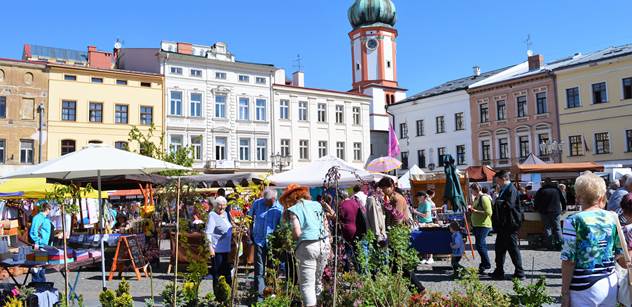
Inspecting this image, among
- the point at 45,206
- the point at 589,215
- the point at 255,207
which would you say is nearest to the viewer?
the point at 589,215

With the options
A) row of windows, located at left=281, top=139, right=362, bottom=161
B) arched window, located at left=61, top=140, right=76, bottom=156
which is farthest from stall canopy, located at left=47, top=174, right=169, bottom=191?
row of windows, located at left=281, top=139, right=362, bottom=161

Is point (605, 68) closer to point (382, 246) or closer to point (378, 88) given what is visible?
point (378, 88)

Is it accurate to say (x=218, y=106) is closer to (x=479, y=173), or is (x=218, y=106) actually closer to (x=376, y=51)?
(x=376, y=51)

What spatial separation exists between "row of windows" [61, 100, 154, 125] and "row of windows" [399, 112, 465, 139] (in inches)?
875

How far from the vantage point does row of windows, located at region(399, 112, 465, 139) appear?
141 ft

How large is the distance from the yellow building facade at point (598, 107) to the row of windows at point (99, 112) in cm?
2769

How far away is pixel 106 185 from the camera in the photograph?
1478 cm

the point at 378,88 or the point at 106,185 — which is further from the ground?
the point at 378,88

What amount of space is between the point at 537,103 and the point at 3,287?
3709cm

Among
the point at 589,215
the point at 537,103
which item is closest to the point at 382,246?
the point at 589,215

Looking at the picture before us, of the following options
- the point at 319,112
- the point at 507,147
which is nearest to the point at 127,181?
the point at 319,112

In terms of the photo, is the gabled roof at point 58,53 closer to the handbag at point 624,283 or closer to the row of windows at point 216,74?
the row of windows at point 216,74

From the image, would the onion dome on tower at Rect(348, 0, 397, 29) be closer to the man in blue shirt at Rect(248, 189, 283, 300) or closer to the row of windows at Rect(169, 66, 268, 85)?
the row of windows at Rect(169, 66, 268, 85)

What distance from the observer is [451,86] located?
46.5 m
